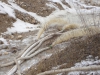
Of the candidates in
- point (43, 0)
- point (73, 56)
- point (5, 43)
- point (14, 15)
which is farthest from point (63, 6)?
point (73, 56)

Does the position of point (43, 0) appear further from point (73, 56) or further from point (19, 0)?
point (73, 56)

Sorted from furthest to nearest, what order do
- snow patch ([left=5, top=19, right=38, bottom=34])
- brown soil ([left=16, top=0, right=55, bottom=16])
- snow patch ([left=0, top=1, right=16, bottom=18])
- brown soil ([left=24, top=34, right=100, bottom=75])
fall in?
1. brown soil ([left=16, top=0, right=55, bottom=16])
2. snow patch ([left=0, top=1, right=16, bottom=18])
3. snow patch ([left=5, top=19, right=38, bottom=34])
4. brown soil ([left=24, top=34, right=100, bottom=75])

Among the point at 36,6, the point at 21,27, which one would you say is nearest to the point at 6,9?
the point at 21,27

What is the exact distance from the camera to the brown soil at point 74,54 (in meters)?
4.65

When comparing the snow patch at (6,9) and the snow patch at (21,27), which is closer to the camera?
the snow patch at (21,27)

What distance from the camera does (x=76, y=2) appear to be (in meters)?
13.8

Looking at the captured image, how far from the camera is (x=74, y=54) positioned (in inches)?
189

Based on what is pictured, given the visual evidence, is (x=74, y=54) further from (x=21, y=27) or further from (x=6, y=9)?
(x=6, y=9)

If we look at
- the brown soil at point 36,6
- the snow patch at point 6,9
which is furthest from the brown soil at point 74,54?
the brown soil at point 36,6

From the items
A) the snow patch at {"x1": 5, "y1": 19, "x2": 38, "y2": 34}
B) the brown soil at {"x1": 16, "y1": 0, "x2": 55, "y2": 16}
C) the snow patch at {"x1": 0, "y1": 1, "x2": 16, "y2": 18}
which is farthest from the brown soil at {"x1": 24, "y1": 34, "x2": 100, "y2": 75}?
the brown soil at {"x1": 16, "y1": 0, "x2": 55, "y2": 16}

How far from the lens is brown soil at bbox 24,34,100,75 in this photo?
15.3ft

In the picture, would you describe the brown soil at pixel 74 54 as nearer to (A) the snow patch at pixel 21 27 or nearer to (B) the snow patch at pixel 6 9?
(A) the snow patch at pixel 21 27

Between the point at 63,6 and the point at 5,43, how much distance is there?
5.31m

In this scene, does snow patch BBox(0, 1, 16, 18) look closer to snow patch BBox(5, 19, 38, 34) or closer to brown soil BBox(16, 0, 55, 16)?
snow patch BBox(5, 19, 38, 34)
